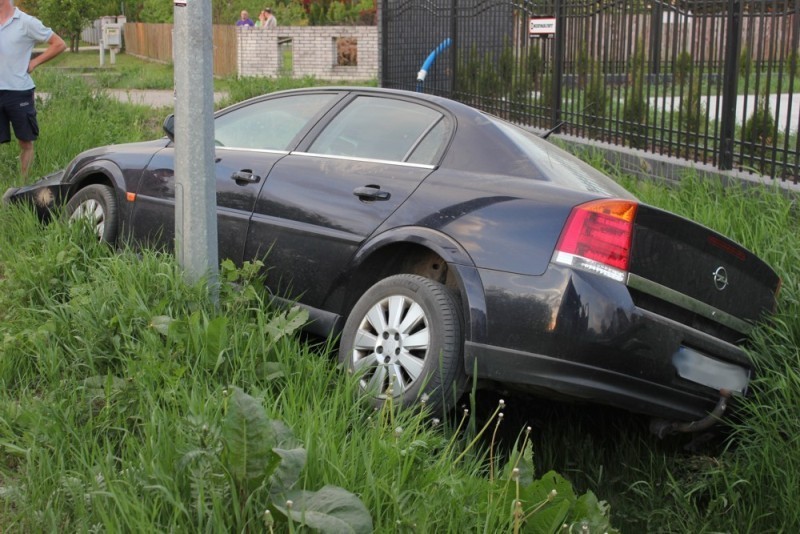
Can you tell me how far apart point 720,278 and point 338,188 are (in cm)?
187

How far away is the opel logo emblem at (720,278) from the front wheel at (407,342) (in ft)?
3.94

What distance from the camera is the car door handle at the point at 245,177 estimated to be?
5543mm

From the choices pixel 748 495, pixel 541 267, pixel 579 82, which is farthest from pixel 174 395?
pixel 579 82

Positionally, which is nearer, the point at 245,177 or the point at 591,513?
the point at 591,513

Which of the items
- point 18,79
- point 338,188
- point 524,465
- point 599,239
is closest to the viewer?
point 524,465

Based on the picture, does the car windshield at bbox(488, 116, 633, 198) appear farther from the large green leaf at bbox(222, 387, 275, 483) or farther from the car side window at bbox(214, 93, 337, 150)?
the large green leaf at bbox(222, 387, 275, 483)

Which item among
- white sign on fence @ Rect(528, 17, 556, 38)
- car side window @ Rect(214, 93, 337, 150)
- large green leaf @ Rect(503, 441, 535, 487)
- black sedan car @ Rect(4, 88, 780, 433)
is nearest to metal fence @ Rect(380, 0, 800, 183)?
white sign on fence @ Rect(528, 17, 556, 38)

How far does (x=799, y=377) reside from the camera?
15.6ft

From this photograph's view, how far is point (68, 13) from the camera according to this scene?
46.5 m

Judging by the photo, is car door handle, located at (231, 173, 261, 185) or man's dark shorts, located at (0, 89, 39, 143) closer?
car door handle, located at (231, 173, 261, 185)

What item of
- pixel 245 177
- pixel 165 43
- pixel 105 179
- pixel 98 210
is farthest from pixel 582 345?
pixel 165 43

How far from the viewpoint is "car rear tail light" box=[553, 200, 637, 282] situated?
4.21 meters

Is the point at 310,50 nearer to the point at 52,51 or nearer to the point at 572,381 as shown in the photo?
the point at 52,51

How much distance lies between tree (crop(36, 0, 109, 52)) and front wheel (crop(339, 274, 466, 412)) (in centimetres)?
4517
